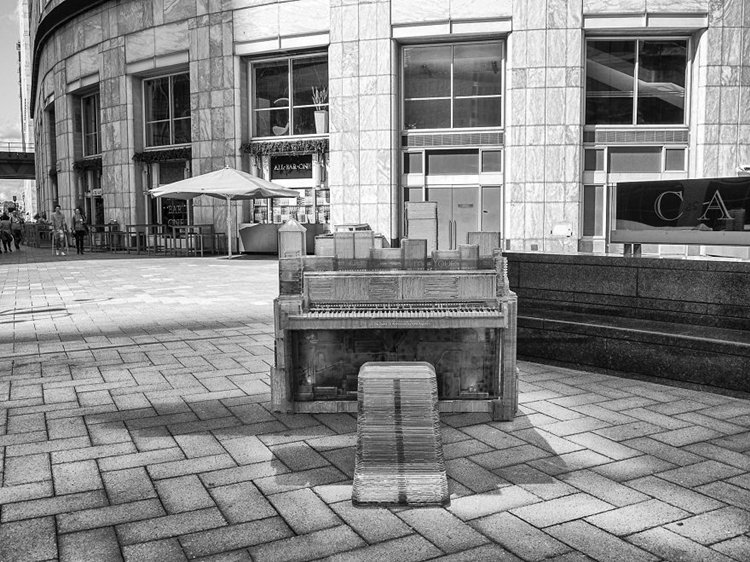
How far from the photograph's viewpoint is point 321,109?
961 inches

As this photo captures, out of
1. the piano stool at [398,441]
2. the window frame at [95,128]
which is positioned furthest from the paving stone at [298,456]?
the window frame at [95,128]

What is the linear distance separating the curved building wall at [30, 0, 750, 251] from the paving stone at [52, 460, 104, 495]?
55.8 ft

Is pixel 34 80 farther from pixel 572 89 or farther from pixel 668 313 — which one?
pixel 668 313

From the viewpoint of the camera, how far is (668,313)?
688cm

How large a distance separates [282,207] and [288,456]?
69.5 feet

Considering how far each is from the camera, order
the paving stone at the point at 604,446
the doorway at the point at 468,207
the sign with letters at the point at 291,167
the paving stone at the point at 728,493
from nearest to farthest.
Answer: the paving stone at the point at 728,493
the paving stone at the point at 604,446
the doorway at the point at 468,207
the sign with letters at the point at 291,167

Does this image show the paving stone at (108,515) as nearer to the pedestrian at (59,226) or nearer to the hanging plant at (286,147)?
the hanging plant at (286,147)

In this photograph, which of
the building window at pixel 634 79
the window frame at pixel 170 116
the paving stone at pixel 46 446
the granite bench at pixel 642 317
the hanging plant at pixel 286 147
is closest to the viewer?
the paving stone at pixel 46 446

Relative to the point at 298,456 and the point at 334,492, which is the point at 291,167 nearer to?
the point at 298,456

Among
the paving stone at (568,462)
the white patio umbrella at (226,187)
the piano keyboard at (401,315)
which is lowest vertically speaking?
the paving stone at (568,462)

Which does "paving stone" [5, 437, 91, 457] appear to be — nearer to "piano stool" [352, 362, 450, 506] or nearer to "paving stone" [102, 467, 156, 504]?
"paving stone" [102, 467, 156, 504]

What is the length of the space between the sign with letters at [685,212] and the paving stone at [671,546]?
4.22 meters

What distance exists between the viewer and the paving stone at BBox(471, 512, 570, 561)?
10.5 ft

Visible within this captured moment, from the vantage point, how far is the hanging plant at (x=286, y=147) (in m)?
23.9
